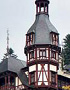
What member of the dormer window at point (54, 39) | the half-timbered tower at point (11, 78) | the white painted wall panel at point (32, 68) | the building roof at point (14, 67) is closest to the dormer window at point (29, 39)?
the dormer window at point (54, 39)

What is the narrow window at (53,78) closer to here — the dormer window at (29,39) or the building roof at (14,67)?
the building roof at (14,67)

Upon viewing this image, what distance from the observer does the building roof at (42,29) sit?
93.0 metres

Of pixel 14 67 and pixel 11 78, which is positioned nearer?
pixel 11 78

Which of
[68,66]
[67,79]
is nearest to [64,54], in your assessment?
[68,66]

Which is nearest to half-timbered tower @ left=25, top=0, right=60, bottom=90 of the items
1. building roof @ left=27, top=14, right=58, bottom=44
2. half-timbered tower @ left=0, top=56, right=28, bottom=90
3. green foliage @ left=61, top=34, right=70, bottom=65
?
building roof @ left=27, top=14, right=58, bottom=44

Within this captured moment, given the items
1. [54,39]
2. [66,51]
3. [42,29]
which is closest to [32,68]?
[54,39]

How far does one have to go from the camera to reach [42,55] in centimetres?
9194

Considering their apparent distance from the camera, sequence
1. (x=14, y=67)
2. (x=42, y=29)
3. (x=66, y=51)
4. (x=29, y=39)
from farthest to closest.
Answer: (x=66, y=51) → (x=14, y=67) → (x=42, y=29) → (x=29, y=39)

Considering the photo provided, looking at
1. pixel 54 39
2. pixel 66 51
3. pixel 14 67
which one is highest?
pixel 66 51

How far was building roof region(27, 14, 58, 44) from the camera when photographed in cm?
9300

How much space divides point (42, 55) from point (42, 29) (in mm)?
4550

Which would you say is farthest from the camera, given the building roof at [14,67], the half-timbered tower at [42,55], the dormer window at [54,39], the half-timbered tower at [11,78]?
the building roof at [14,67]

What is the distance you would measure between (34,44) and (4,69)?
6240 mm

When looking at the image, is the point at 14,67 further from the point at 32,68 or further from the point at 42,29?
the point at 42,29
